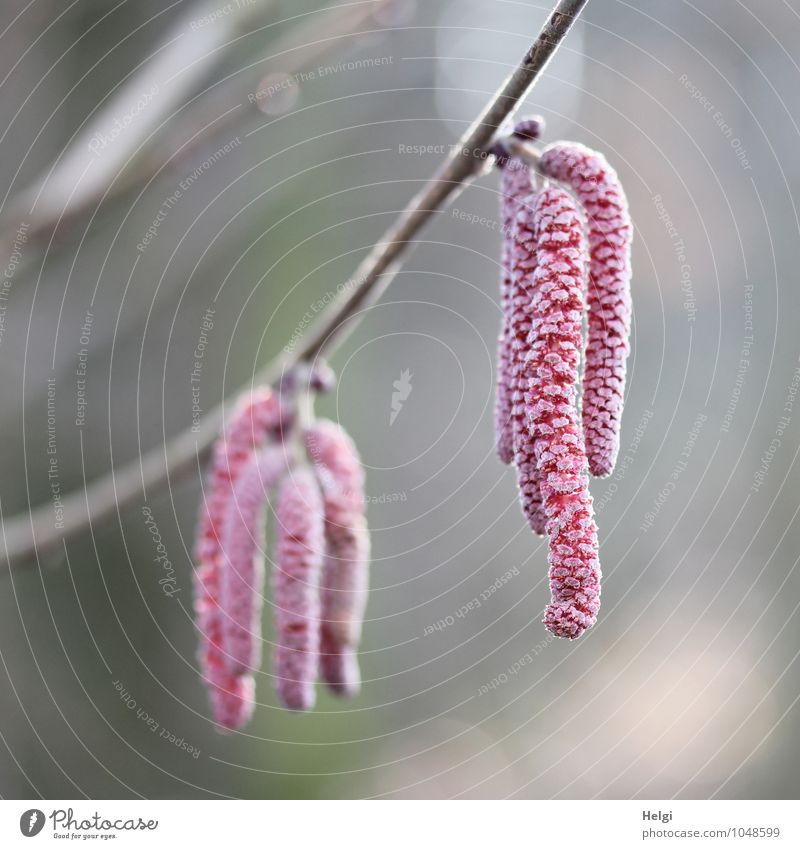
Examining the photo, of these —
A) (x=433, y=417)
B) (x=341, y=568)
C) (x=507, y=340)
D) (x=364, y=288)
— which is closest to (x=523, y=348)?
(x=507, y=340)

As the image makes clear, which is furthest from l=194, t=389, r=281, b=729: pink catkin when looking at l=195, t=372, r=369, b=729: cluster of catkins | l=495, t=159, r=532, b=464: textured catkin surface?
l=495, t=159, r=532, b=464: textured catkin surface

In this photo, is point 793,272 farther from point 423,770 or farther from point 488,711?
point 423,770

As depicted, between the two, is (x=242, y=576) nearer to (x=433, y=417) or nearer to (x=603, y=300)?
(x=603, y=300)

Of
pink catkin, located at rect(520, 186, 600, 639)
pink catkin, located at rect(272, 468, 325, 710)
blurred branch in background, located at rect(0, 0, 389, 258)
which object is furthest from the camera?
blurred branch in background, located at rect(0, 0, 389, 258)

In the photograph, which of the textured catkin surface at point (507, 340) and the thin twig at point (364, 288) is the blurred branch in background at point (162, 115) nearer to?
the thin twig at point (364, 288)
